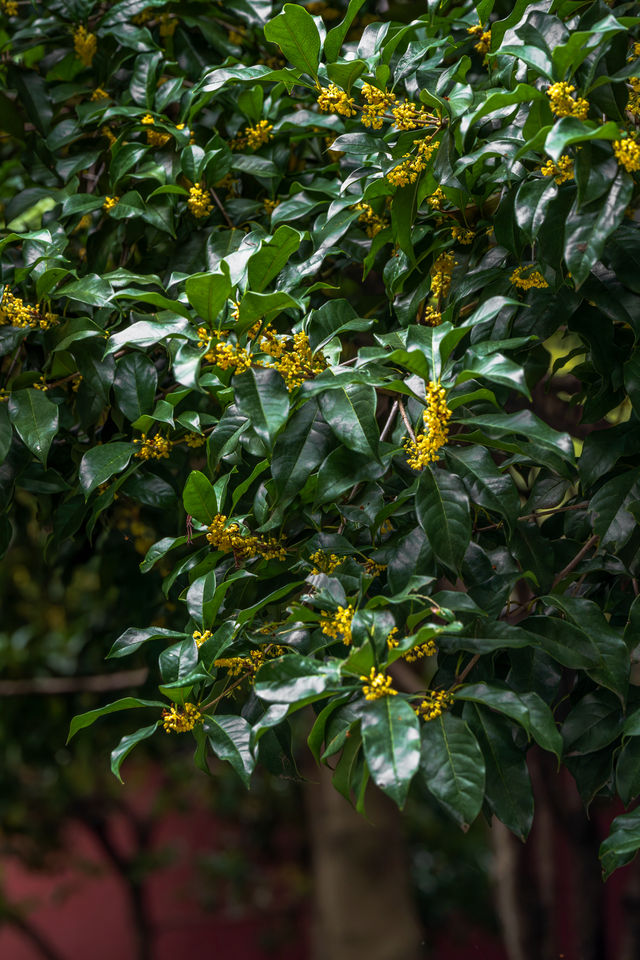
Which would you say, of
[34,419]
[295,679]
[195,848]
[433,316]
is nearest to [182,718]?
[295,679]

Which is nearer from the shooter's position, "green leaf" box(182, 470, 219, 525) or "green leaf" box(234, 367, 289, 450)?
"green leaf" box(234, 367, 289, 450)

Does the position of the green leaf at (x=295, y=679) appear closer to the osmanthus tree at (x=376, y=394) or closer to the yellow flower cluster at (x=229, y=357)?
the osmanthus tree at (x=376, y=394)

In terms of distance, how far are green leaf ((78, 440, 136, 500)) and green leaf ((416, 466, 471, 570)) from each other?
0.39 meters

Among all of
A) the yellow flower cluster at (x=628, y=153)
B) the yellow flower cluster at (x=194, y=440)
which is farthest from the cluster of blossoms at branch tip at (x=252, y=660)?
the yellow flower cluster at (x=628, y=153)

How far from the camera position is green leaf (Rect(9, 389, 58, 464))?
1.12 m

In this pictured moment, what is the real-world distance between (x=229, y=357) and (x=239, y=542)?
8.3 inches

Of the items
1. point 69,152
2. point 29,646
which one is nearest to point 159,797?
point 29,646

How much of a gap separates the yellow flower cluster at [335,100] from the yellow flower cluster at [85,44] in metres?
0.60

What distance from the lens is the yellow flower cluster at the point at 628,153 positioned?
86 cm

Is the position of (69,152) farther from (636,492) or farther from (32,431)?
(636,492)

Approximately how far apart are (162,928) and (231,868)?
660 millimetres

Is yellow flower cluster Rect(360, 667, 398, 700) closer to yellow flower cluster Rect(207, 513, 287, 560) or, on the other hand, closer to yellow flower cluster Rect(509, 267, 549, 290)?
yellow flower cluster Rect(207, 513, 287, 560)

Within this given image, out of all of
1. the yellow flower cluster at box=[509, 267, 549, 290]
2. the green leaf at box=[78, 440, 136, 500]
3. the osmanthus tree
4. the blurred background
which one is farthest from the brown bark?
the yellow flower cluster at box=[509, 267, 549, 290]

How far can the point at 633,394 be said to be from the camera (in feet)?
3.32
